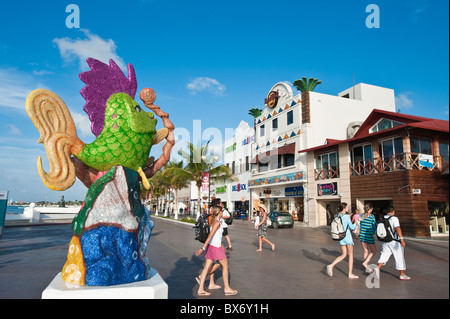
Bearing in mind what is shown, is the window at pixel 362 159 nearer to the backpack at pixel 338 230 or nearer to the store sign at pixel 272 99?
the store sign at pixel 272 99

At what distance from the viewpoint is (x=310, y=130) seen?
23828mm

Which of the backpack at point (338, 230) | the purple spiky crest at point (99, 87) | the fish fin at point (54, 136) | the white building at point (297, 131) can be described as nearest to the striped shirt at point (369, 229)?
the backpack at point (338, 230)

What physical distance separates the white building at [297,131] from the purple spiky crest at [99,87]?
17.9m

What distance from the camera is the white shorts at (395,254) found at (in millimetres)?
6105

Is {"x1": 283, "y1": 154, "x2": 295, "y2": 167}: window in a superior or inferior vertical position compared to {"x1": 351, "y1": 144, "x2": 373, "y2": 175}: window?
superior

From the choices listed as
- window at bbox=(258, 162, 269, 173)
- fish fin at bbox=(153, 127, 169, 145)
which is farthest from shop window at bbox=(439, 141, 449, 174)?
window at bbox=(258, 162, 269, 173)

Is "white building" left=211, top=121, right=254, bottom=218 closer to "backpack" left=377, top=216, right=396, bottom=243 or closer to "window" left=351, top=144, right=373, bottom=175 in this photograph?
"window" left=351, top=144, right=373, bottom=175

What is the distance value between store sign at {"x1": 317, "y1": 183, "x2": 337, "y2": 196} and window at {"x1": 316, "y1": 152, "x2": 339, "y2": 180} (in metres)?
0.65

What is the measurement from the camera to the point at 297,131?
81.0ft

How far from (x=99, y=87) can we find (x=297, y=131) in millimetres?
21261

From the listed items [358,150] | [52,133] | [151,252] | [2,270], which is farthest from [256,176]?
[52,133]

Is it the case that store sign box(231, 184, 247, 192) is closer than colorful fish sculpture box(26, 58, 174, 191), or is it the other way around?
colorful fish sculpture box(26, 58, 174, 191)

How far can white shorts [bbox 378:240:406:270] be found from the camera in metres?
6.11
